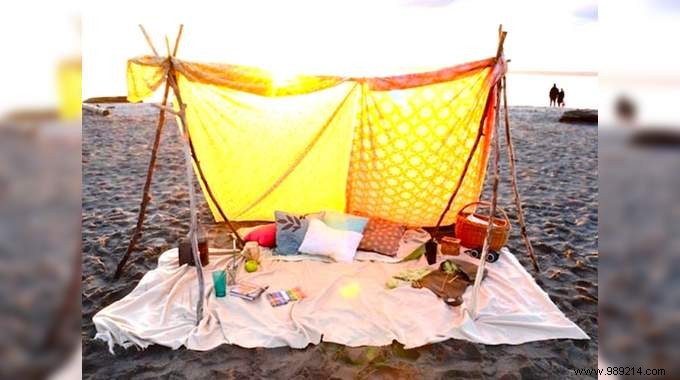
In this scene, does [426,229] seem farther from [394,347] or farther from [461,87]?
[394,347]

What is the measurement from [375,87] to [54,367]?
3681mm

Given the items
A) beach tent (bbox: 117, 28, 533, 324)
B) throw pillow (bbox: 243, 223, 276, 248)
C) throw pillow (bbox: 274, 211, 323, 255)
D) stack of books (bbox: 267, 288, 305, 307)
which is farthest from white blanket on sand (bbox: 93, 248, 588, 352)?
beach tent (bbox: 117, 28, 533, 324)

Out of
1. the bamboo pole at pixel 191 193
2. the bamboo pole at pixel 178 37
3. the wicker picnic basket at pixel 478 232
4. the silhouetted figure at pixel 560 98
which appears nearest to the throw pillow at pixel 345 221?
the wicker picnic basket at pixel 478 232

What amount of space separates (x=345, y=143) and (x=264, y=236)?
133cm

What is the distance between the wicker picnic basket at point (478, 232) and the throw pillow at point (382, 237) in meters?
0.62

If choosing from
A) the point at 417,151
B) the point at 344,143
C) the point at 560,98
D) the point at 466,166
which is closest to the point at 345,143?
the point at 344,143

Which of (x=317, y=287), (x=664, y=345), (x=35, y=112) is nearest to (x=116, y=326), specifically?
(x=317, y=287)

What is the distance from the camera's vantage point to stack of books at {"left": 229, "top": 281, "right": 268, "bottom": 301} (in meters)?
3.61

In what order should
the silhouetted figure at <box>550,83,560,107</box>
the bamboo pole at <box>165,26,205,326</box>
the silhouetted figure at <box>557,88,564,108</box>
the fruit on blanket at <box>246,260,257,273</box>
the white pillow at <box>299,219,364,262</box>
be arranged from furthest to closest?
the silhouetted figure at <box>550,83,560,107</box>
the silhouetted figure at <box>557,88,564,108</box>
the white pillow at <box>299,219,364,262</box>
the fruit on blanket at <box>246,260,257,273</box>
the bamboo pole at <box>165,26,205,326</box>

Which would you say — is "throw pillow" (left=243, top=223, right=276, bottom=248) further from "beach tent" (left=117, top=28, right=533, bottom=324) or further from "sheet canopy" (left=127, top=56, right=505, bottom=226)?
"sheet canopy" (left=127, top=56, right=505, bottom=226)

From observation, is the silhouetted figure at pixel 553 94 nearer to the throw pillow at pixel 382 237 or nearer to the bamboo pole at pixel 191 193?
the throw pillow at pixel 382 237

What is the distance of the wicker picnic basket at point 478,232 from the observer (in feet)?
14.5

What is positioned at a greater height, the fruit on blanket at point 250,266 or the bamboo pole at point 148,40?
the bamboo pole at point 148,40

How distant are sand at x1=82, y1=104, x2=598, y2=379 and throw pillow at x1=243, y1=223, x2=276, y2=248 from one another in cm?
43
